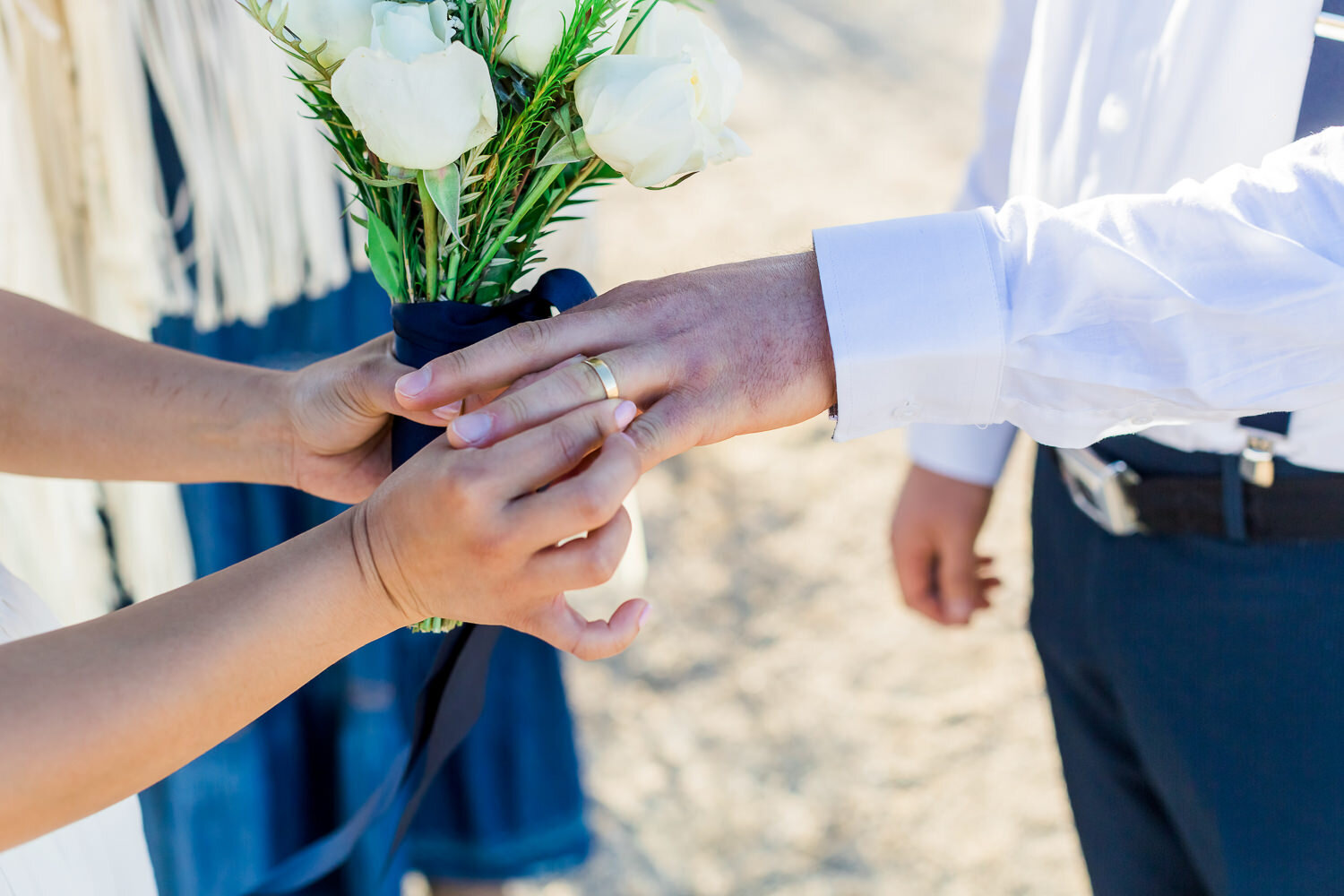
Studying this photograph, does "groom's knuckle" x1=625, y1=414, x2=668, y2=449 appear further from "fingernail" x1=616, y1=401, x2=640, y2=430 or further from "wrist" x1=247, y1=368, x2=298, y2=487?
"wrist" x1=247, y1=368, x2=298, y2=487

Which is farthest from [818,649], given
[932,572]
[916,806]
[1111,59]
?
[1111,59]

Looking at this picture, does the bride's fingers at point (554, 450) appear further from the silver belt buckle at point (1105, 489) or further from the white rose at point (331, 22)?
the silver belt buckle at point (1105, 489)

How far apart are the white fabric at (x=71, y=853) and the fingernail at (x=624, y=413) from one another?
0.51 meters

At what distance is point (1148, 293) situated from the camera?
725mm

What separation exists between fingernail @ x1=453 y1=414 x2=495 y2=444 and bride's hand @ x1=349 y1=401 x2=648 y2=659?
17 mm

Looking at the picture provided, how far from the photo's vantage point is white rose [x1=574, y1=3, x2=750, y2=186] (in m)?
0.66

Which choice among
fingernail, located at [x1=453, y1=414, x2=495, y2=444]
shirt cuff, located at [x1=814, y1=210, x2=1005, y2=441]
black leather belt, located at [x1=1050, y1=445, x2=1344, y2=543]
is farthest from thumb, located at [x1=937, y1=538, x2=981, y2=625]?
fingernail, located at [x1=453, y1=414, x2=495, y2=444]

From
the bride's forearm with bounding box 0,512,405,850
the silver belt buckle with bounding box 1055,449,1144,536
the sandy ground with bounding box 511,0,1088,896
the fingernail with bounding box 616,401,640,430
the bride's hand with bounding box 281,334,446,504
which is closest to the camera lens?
the bride's forearm with bounding box 0,512,405,850

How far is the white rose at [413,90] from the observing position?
0.62 metres

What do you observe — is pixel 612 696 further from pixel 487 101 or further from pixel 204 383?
pixel 487 101

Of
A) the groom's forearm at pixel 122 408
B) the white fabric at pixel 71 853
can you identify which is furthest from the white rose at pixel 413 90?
the white fabric at pixel 71 853

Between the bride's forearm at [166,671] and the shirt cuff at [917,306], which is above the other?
the shirt cuff at [917,306]

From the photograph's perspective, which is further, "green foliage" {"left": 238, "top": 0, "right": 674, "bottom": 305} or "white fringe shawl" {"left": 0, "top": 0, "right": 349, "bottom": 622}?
"white fringe shawl" {"left": 0, "top": 0, "right": 349, "bottom": 622}

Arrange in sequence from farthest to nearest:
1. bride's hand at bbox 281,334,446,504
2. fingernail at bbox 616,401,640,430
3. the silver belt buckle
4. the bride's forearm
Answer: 1. the silver belt buckle
2. bride's hand at bbox 281,334,446,504
3. fingernail at bbox 616,401,640,430
4. the bride's forearm
